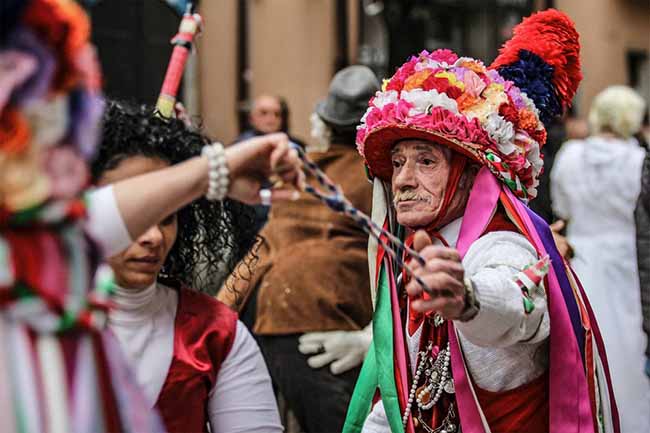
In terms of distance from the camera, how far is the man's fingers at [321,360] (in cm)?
500

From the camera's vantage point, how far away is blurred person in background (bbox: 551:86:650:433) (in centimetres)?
717

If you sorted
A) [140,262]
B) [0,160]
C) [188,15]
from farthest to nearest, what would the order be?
[188,15] < [140,262] < [0,160]

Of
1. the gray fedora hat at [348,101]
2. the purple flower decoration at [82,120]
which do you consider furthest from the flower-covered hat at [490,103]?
the gray fedora hat at [348,101]

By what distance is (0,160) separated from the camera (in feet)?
5.75

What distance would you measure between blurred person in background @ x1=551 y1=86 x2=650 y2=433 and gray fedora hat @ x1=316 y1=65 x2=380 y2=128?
7.05 feet

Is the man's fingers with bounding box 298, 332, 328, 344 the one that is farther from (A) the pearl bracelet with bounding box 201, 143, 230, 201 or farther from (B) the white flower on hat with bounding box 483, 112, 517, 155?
(A) the pearl bracelet with bounding box 201, 143, 230, 201

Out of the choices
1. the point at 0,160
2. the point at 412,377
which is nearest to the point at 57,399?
the point at 0,160

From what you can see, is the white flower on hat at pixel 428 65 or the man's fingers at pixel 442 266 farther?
the white flower on hat at pixel 428 65

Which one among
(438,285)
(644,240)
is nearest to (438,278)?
(438,285)

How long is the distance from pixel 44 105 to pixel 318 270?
10.8ft

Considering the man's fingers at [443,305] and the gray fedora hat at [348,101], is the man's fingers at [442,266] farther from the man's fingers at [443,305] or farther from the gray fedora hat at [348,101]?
the gray fedora hat at [348,101]

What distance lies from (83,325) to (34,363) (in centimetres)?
9

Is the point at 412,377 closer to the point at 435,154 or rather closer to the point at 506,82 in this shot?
the point at 435,154

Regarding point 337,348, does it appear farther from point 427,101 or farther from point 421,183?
point 427,101
